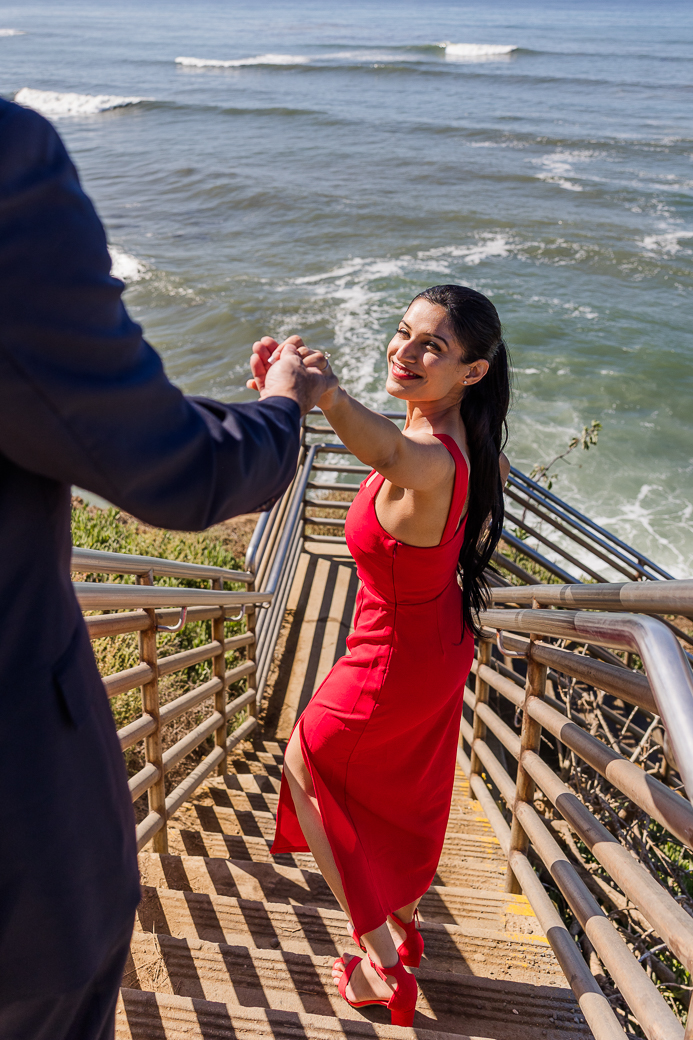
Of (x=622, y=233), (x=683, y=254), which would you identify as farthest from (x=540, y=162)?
(x=683, y=254)

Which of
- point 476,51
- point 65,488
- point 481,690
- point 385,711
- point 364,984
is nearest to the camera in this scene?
point 65,488

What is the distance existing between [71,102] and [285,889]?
38.6 m

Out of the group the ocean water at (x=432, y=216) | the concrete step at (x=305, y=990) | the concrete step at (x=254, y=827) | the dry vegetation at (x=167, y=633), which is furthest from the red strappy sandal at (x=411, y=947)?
the ocean water at (x=432, y=216)

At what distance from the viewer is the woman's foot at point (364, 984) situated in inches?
81.2

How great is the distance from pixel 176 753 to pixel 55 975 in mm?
1888

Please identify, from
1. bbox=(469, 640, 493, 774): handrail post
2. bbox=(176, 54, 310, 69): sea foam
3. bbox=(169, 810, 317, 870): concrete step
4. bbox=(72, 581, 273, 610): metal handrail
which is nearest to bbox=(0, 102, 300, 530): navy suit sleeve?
bbox=(72, 581, 273, 610): metal handrail

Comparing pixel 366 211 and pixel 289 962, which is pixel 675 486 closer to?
pixel 289 962

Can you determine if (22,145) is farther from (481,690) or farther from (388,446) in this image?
(481,690)

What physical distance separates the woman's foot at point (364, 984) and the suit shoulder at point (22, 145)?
2022 millimetres

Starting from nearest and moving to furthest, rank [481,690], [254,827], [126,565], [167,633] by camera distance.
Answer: [126,565]
[254,827]
[481,690]
[167,633]

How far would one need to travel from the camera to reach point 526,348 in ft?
43.8

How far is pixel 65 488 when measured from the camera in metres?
0.90

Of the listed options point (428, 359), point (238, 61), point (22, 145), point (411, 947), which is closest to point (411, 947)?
point (411, 947)

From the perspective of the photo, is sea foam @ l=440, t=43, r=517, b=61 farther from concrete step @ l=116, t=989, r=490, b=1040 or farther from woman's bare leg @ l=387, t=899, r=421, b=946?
concrete step @ l=116, t=989, r=490, b=1040
